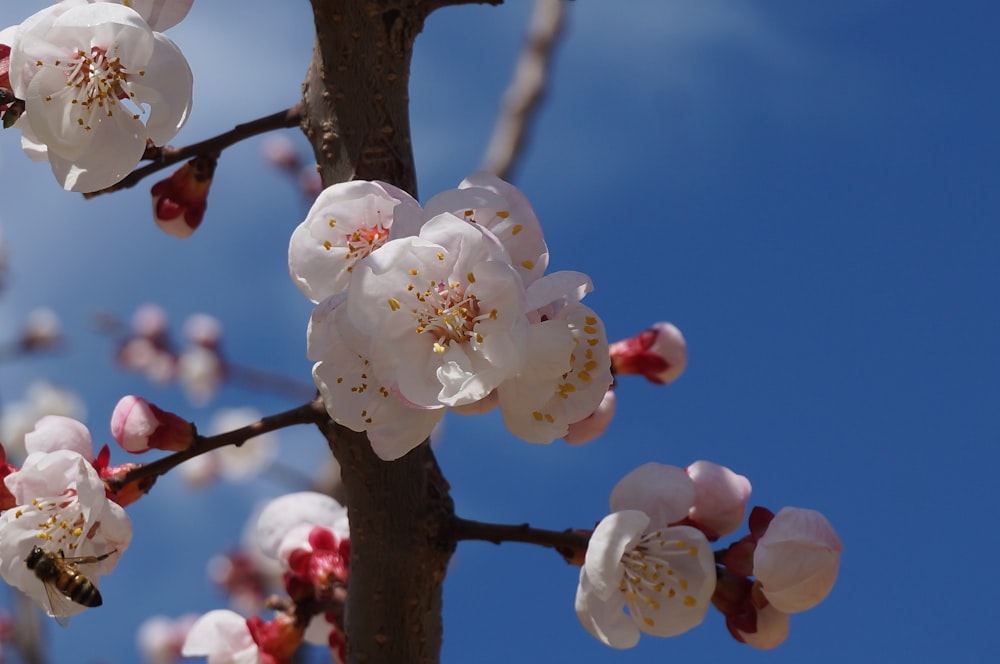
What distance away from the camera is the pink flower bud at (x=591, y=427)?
1919 mm

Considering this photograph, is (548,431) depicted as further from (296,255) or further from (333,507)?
(333,507)

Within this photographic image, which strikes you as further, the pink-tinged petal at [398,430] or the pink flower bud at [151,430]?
the pink flower bud at [151,430]

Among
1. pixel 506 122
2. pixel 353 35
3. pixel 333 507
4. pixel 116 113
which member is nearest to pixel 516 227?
pixel 353 35

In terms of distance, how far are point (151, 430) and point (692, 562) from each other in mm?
820

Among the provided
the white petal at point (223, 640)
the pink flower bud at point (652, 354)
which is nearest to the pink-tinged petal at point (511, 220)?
the pink flower bud at point (652, 354)

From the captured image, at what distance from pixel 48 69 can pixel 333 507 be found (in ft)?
3.41

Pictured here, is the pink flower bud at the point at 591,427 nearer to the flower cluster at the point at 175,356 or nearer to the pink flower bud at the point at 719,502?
the pink flower bud at the point at 719,502

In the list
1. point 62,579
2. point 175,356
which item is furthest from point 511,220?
point 175,356

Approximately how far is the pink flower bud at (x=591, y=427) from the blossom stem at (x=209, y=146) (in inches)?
29.6

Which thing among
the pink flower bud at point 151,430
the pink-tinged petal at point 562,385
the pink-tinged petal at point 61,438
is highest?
the pink flower bud at point 151,430

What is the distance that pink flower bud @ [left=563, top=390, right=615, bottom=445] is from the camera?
75.5 inches

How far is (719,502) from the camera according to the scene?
5.12 feet

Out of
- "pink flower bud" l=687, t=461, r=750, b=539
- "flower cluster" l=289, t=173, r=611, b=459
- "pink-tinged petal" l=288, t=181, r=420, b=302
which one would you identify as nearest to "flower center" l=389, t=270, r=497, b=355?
"flower cluster" l=289, t=173, r=611, b=459

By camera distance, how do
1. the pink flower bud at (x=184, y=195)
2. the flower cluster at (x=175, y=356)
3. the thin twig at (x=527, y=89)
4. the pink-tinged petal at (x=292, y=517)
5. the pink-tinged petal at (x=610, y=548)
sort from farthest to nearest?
1. the flower cluster at (x=175, y=356)
2. the thin twig at (x=527, y=89)
3. the pink-tinged petal at (x=292, y=517)
4. the pink flower bud at (x=184, y=195)
5. the pink-tinged petal at (x=610, y=548)
